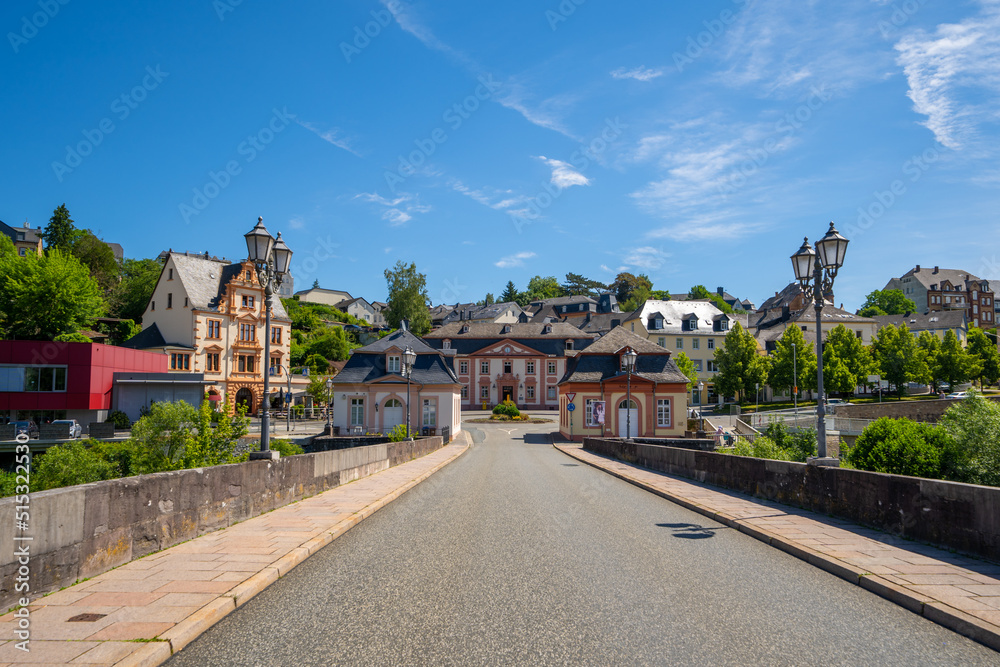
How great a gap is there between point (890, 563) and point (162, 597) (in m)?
7.81

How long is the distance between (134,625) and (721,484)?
13.9m

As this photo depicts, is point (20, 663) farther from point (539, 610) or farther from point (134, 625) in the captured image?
point (539, 610)

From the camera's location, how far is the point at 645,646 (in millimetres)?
4812

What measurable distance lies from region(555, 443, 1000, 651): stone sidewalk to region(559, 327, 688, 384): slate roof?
31846 millimetres

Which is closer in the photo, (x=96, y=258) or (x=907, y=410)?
(x=907, y=410)

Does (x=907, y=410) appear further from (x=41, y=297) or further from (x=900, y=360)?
(x=41, y=297)

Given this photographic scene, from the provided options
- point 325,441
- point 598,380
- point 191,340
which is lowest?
point 325,441

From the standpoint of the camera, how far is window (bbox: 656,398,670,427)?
4359 centimetres

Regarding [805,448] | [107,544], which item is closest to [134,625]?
[107,544]

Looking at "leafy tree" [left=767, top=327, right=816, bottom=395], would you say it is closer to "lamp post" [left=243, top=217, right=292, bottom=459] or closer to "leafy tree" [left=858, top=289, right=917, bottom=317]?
"lamp post" [left=243, top=217, right=292, bottom=459]

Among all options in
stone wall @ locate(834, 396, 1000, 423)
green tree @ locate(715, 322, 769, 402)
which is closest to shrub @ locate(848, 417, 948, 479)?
stone wall @ locate(834, 396, 1000, 423)

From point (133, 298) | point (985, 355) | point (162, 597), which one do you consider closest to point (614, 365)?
point (162, 597)

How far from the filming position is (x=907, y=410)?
4822 cm

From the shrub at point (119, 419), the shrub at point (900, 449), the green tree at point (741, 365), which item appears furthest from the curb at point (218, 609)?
the green tree at point (741, 365)
